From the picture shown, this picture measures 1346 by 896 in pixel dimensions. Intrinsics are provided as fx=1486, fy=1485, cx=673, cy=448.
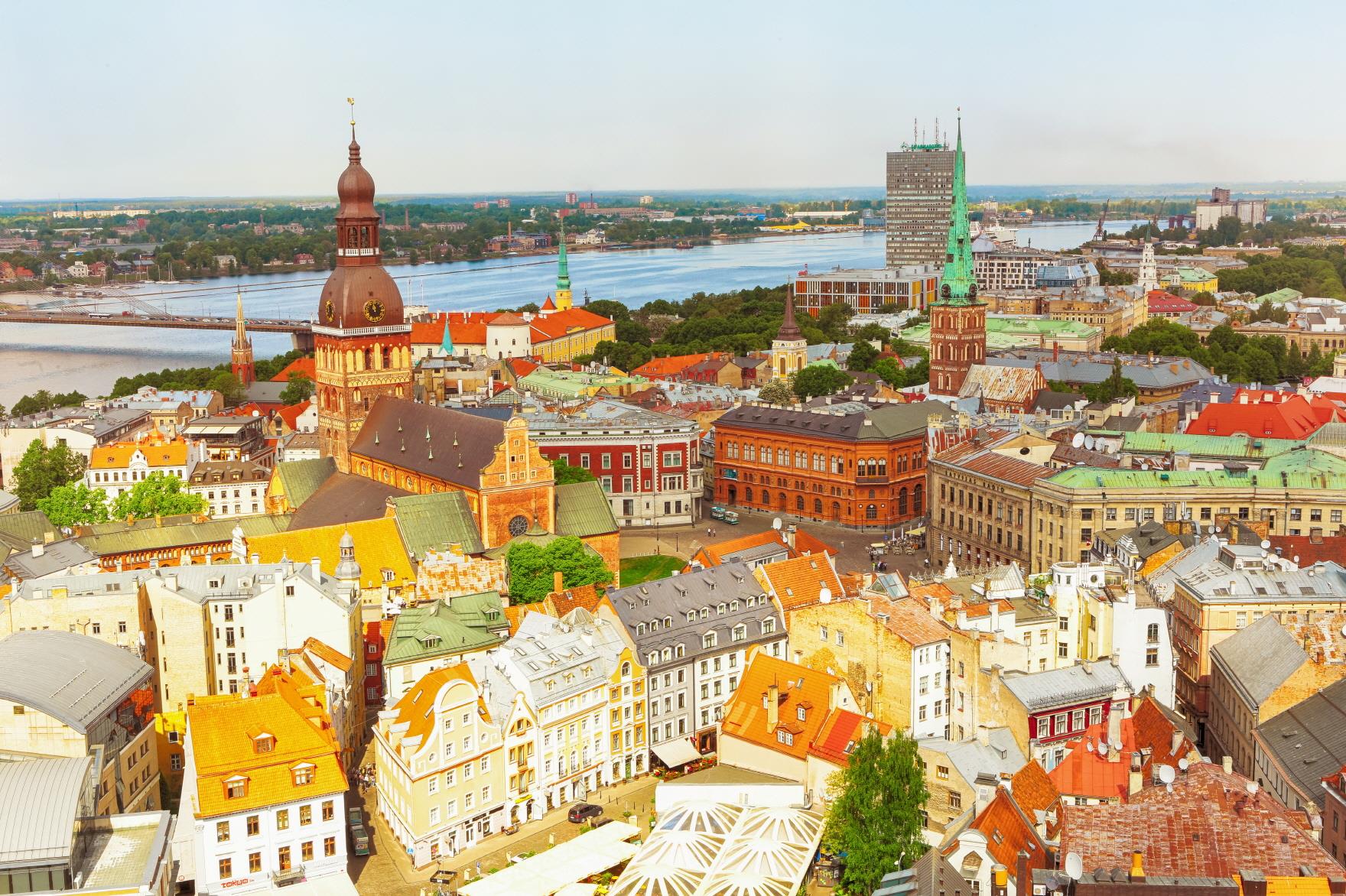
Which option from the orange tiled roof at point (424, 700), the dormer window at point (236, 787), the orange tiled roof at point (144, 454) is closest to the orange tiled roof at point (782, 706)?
the orange tiled roof at point (424, 700)

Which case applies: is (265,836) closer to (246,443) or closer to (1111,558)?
(1111,558)

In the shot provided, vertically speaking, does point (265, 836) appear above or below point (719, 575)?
below

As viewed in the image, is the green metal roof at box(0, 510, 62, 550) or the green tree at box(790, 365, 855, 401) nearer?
the green metal roof at box(0, 510, 62, 550)

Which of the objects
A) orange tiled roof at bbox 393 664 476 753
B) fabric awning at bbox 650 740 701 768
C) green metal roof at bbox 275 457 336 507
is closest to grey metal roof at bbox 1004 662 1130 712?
fabric awning at bbox 650 740 701 768

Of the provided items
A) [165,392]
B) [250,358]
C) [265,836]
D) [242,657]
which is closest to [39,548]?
[242,657]

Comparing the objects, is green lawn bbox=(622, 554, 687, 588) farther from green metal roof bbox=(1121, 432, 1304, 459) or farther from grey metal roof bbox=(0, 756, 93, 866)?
grey metal roof bbox=(0, 756, 93, 866)

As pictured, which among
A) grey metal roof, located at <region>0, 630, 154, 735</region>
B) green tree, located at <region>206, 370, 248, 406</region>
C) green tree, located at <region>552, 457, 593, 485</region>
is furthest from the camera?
green tree, located at <region>206, 370, 248, 406</region>
